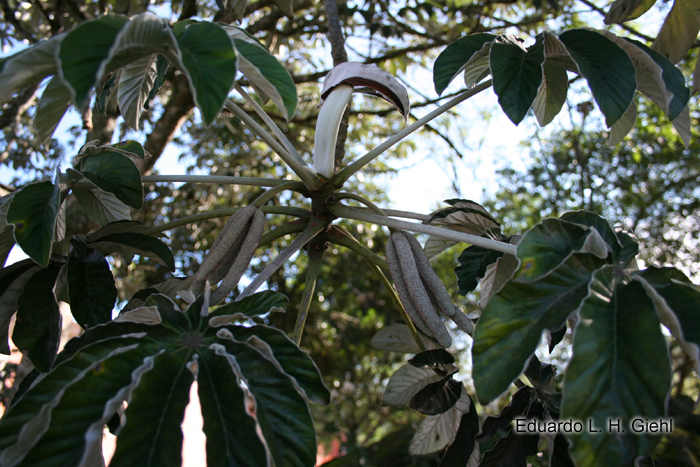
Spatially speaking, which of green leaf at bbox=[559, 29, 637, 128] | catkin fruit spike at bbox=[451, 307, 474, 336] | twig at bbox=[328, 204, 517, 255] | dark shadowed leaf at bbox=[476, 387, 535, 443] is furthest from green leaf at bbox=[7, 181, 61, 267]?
green leaf at bbox=[559, 29, 637, 128]

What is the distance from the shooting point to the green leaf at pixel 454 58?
101cm

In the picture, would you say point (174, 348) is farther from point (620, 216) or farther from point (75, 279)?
point (620, 216)

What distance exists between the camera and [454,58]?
3.35ft

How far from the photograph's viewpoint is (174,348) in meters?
0.76

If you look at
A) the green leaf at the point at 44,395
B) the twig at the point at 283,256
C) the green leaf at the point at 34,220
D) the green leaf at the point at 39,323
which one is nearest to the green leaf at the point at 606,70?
the twig at the point at 283,256

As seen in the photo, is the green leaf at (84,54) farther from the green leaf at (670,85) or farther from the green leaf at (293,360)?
the green leaf at (670,85)

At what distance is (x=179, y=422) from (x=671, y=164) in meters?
5.63

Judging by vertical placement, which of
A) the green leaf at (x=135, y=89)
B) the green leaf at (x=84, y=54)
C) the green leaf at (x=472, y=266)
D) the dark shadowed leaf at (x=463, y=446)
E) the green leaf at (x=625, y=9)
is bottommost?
→ the dark shadowed leaf at (x=463, y=446)

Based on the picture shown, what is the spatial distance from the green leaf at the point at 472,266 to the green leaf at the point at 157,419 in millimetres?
663

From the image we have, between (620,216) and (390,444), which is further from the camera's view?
(620,216)

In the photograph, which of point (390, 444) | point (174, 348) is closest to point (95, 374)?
point (174, 348)

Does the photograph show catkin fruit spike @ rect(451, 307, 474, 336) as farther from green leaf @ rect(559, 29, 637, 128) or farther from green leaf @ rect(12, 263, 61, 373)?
green leaf @ rect(12, 263, 61, 373)

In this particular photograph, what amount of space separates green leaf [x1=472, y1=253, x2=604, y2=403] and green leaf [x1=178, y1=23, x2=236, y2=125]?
51cm

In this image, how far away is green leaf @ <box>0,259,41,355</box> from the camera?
1003 millimetres
